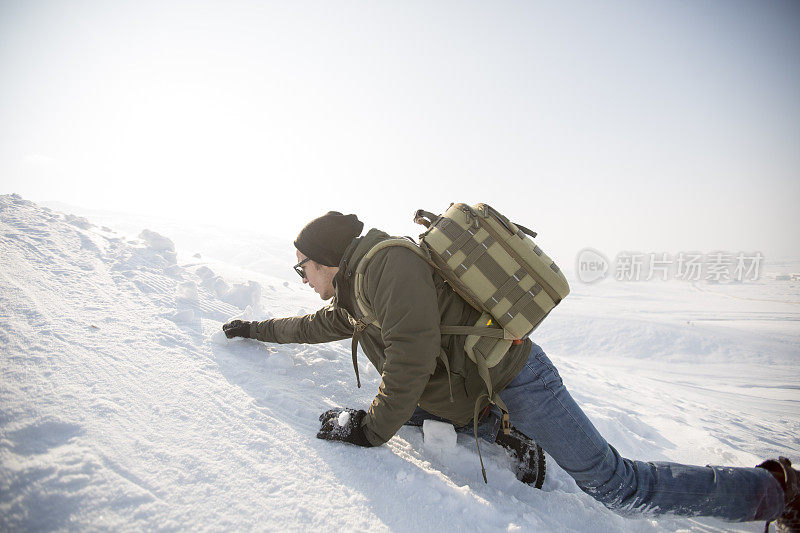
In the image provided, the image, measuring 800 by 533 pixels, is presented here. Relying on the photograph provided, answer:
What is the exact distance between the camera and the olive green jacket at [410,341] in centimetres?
163

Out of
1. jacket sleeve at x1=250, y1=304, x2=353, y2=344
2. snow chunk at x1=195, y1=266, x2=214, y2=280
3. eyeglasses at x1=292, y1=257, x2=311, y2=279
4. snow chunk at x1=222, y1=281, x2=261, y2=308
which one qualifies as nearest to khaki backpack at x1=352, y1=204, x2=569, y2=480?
eyeglasses at x1=292, y1=257, x2=311, y2=279

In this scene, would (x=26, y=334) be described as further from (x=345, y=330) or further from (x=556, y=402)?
(x=556, y=402)

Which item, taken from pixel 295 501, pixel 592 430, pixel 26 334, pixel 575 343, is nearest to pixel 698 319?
pixel 575 343

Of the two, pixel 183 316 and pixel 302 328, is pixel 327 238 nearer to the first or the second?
pixel 302 328

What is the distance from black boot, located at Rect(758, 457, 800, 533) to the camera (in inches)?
68.3

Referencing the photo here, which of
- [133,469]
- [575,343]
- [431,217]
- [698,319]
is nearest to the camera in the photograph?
[133,469]

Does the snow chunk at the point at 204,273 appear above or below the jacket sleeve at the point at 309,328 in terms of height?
below

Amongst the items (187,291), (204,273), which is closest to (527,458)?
(187,291)

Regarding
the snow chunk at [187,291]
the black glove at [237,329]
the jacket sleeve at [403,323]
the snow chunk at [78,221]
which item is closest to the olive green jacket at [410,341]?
the jacket sleeve at [403,323]

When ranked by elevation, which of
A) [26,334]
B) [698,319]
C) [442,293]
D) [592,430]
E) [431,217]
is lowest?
[26,334]

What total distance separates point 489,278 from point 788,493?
1.90m

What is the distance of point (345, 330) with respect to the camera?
2520mm

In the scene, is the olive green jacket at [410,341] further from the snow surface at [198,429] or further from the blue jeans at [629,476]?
the snow surface at [198,429]

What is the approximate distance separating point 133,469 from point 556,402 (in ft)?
6.57
